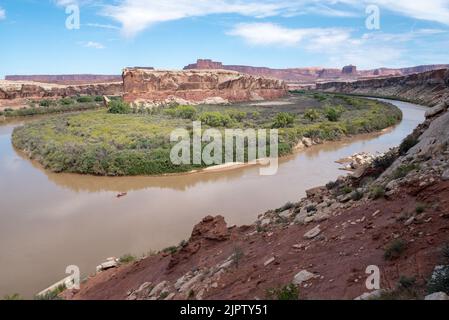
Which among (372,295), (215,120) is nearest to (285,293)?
(372,295)

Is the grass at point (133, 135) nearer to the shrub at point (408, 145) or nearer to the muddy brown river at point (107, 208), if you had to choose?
the muddy brown river at point (107, 208)

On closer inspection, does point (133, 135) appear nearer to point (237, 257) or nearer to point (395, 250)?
point (237, 257)

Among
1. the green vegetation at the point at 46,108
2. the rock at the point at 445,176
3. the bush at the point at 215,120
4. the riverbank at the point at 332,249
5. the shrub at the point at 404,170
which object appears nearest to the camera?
the riverbank at the point at 332,249

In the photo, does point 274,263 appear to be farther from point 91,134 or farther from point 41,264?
point 91,134

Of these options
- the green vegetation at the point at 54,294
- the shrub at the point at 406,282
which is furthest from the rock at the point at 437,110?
the green vegetation at the point at 54,294

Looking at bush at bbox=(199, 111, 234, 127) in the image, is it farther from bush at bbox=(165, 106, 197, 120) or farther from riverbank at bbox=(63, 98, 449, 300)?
riverbank at bbox=(63, 98, 449, 300)

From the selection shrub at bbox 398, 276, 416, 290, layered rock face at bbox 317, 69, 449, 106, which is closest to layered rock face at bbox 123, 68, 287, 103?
layered rock face at bbox 317, 69, 449, 106
